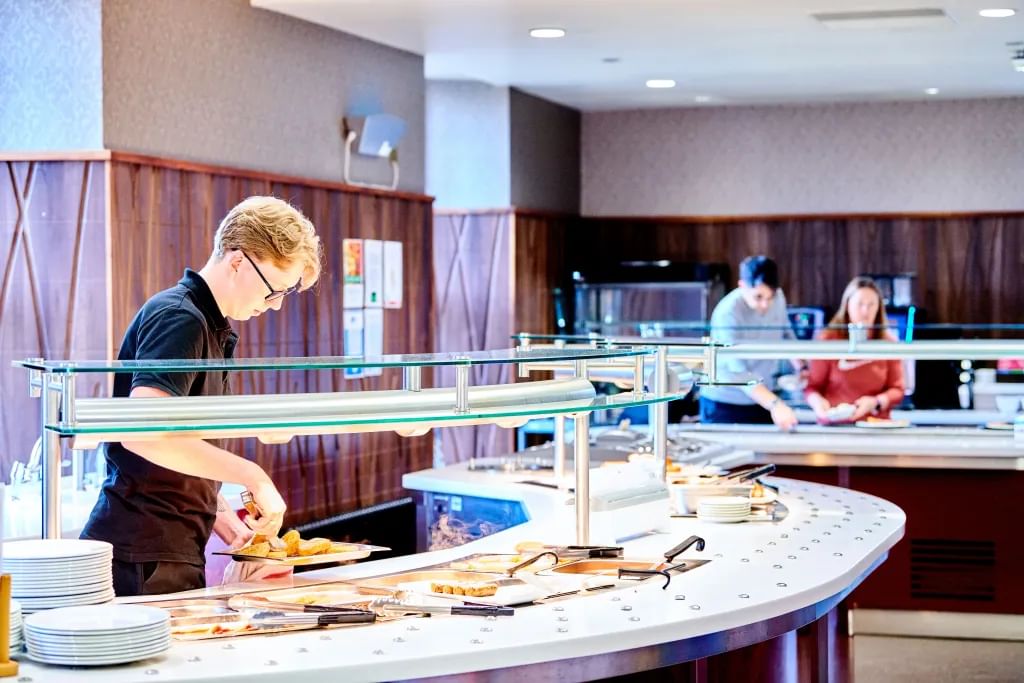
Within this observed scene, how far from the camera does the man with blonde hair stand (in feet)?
9.74

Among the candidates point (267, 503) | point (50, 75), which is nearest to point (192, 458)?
point (267, 503)

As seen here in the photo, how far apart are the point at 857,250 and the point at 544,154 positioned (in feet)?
7.38

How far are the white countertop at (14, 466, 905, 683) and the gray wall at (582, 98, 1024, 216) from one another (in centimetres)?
591

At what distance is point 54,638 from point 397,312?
5084 millimetres

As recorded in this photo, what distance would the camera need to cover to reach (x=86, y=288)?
5098 millimetres

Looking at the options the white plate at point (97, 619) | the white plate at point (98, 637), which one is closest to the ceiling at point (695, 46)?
the white plate at point (97, 619)

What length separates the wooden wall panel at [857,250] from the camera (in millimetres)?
9359

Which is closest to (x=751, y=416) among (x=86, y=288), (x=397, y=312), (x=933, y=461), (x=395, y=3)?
(x=933, y=461)

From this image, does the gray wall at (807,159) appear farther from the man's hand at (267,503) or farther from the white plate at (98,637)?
the white plate at (98,637)

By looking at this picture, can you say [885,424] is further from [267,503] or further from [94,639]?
[94,639]

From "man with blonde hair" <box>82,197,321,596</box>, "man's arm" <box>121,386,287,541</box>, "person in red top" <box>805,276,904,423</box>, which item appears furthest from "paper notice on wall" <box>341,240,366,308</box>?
"man's arm" <box>121,386,287,541</box>

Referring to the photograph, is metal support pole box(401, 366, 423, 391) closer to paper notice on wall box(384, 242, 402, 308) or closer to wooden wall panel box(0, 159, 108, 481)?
wooden wall panel box(0, 159, 108, 481)

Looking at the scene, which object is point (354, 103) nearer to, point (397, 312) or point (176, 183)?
point (397, 312)

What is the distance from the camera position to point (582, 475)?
327 centimetres
